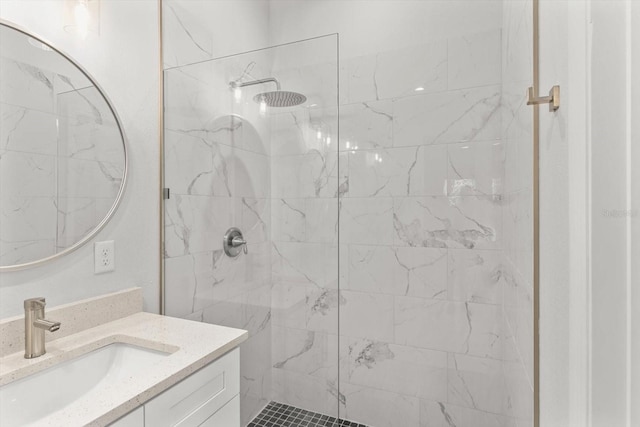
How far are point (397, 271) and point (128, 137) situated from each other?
1410 mm

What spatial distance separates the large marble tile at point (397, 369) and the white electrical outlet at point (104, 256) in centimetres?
123

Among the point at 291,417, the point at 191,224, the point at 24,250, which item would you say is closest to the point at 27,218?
the point at 24,250

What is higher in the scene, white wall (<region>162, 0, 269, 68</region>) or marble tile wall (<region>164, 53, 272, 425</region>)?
white wall (<region>162, 0, 269, 68</region>)

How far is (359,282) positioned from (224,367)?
0.96 meters

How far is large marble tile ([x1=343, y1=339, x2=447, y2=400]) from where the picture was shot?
5.72ft

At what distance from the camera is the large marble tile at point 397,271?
174 centimetres

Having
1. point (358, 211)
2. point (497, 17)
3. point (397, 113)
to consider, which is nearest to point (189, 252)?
point (358, 211)

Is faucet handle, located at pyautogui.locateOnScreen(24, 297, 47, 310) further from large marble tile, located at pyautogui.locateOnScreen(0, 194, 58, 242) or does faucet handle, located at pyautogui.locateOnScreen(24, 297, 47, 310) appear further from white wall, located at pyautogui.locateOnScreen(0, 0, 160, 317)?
large marble tile, located at pyautogui.locateOnScreen(0, 194, 58, 242)

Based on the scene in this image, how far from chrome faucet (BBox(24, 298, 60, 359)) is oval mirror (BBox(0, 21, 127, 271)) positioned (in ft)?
0.45

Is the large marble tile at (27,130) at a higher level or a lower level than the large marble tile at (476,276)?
higher

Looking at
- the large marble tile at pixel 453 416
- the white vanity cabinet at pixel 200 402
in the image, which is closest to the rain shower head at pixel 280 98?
the white vanity cabinet at pixel 200 402

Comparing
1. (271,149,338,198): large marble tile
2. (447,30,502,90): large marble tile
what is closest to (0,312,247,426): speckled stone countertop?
(271,149,338,198): large marble tile

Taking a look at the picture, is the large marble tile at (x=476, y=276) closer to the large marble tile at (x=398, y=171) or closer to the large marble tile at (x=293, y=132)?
the large marble tile at (x=398, y=171)

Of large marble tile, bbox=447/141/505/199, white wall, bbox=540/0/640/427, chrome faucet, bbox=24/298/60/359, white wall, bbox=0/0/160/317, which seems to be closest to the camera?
white wall, bbox=540/0/640/427
